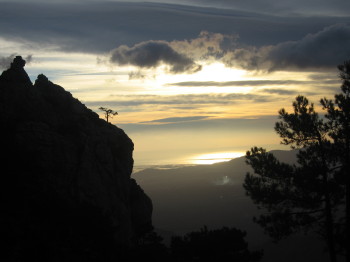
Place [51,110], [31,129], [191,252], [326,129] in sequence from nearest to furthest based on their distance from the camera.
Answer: [326,129] → [191,252] → [31,129] → [51,110]

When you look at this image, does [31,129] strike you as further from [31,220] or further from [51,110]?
[31,220]

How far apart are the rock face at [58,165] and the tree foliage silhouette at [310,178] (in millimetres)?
17180

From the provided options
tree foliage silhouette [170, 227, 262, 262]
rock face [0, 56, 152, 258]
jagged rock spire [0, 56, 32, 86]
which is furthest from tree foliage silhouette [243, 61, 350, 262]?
jagged rock spire [0, 56, 32, 86]

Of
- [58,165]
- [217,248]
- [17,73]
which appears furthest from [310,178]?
[17,73]

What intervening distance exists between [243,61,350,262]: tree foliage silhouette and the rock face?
676 inches

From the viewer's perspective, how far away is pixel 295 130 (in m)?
33.3

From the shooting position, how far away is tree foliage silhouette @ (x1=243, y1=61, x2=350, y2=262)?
31.5 metres

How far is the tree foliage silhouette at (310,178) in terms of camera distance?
31469mm

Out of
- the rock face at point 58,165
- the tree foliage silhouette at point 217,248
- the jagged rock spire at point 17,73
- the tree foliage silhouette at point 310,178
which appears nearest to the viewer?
the tree foliage silhouette at point 310,178

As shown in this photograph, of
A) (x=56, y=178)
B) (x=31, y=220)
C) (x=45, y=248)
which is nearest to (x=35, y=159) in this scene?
(x=56, y=178)

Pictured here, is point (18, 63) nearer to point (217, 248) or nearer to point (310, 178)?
point (217, 248)

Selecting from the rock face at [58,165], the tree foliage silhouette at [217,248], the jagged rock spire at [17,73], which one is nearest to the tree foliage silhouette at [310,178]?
the tree foliage silhouette at [217,248]

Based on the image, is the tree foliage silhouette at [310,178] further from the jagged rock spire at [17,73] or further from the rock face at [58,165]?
the jagged rock spire at [17,73]

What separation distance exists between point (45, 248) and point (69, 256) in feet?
6.52
